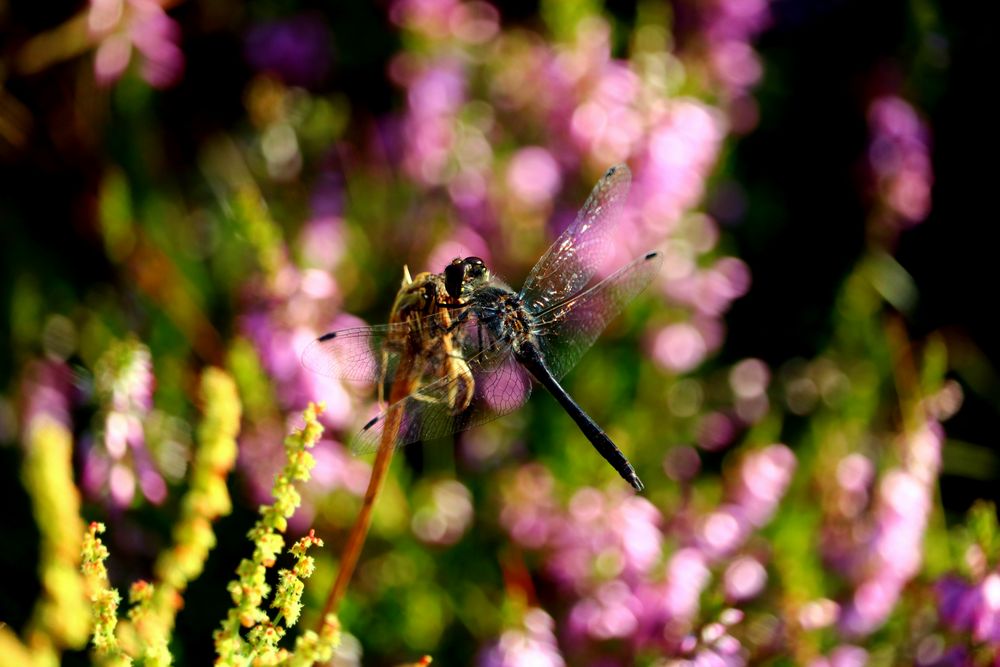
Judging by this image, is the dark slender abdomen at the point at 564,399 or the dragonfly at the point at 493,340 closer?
the dragonfly at the point at 493,340

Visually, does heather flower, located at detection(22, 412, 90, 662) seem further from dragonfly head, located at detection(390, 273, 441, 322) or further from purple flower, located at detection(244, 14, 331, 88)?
purple flower, located at detection(244, 14, 331, 88)

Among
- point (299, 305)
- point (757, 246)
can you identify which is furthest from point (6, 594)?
point (757, 246)

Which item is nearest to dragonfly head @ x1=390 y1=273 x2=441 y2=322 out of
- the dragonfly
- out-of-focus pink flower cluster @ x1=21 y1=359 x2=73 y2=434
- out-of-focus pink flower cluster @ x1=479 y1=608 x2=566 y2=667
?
the dragonfly

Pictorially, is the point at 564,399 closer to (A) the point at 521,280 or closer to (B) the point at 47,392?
(A) the point at 521,280

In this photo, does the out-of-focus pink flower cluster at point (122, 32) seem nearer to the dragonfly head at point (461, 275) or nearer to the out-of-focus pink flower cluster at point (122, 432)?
the out-of-focus pink flower cluster at point (122, 432)

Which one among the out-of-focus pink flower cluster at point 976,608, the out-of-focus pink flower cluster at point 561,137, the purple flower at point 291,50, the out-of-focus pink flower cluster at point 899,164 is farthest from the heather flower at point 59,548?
the out-of-focus pink flower cluster at point 899,164

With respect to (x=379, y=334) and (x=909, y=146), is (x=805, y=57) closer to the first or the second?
(x=909, y=146)

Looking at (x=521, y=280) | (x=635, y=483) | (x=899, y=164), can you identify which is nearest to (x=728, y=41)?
(x=899, y=164)
